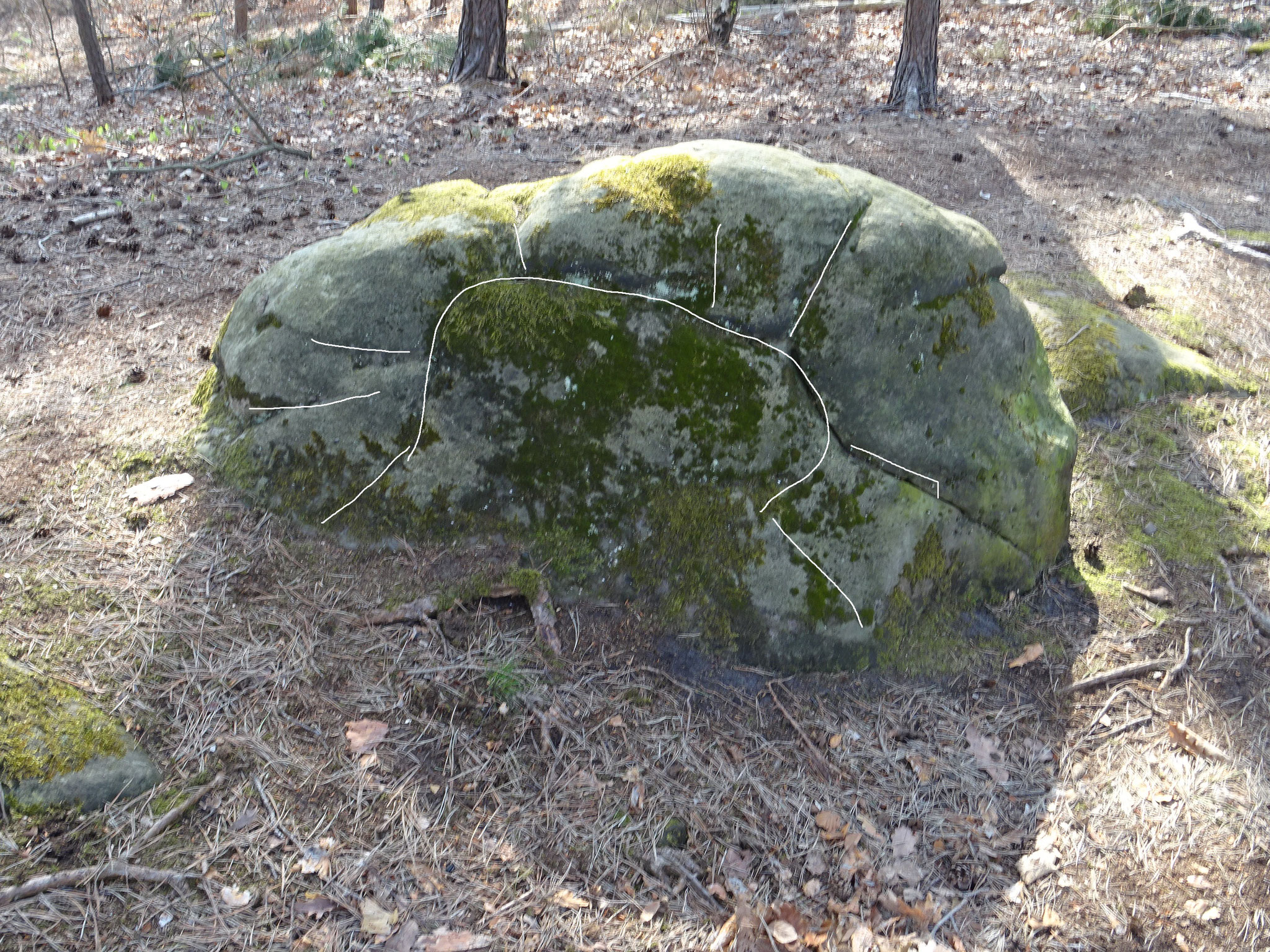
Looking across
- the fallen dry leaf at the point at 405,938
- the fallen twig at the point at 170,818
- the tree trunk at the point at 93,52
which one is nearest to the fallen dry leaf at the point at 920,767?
the fallen dry leaf at the point at 405,938

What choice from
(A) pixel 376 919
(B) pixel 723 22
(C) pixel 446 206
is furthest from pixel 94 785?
(B) pixel 723 22

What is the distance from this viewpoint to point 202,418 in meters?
3.66

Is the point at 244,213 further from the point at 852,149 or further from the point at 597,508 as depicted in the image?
the point at 852,149

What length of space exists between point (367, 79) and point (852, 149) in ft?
22.1

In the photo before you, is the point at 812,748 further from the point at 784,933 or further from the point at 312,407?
the point at 312,407

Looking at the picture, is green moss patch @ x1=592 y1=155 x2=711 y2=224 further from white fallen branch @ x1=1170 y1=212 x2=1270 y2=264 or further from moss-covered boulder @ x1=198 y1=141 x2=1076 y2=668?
white fallen branch @ x1=1170 y1=212 x2=1270 y2=264

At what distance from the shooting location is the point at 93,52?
9945 mm

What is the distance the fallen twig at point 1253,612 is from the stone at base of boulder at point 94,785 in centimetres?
447

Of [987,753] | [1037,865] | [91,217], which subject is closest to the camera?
[1037,865]

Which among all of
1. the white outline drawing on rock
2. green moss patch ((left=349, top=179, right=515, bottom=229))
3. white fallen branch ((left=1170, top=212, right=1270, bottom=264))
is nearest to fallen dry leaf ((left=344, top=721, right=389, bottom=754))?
the white outline drawing on rock

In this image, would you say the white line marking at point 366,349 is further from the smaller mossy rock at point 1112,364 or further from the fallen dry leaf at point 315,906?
the smaller mossy rock at point 1112,364

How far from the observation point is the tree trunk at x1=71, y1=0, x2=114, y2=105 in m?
9.45

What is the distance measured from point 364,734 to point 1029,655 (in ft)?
8.90

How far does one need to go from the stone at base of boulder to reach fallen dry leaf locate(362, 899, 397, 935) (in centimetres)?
80
